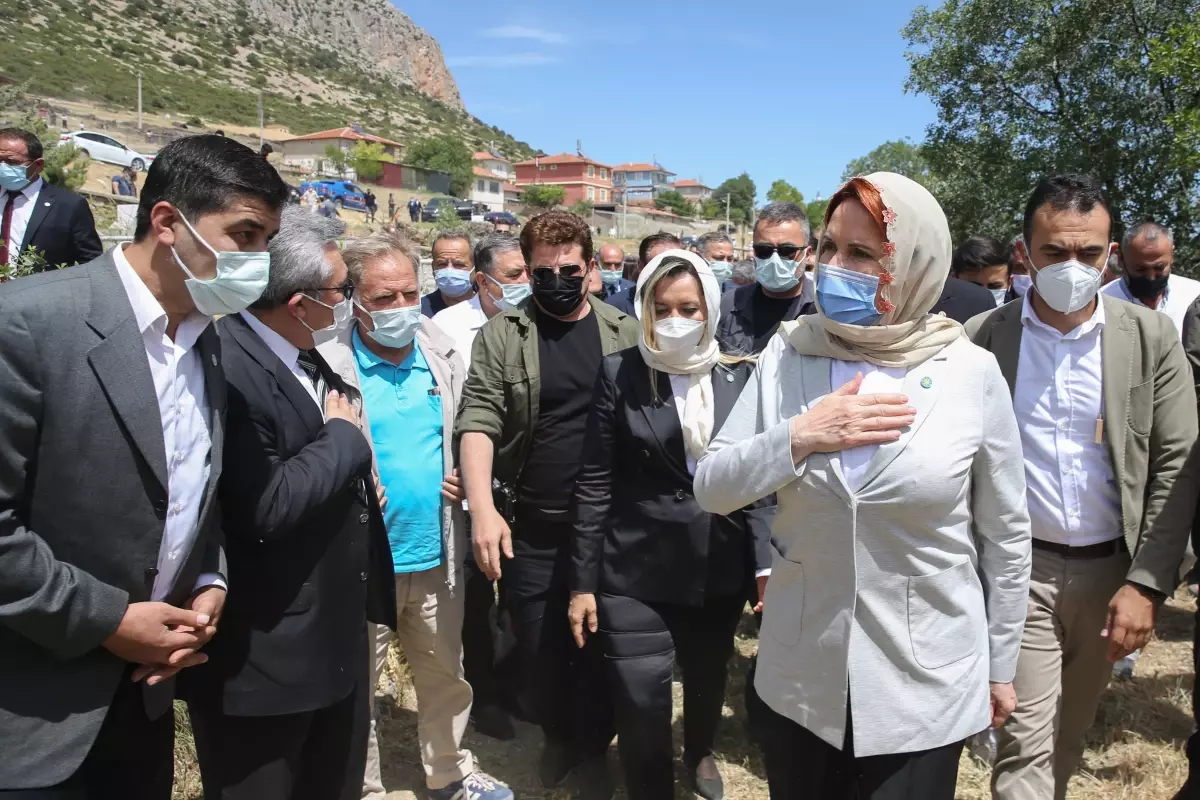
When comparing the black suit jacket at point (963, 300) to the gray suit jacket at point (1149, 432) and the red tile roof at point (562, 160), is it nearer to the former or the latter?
the gray suit jacket at point (1149, 432)

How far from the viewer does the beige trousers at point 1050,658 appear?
2775 millimetres

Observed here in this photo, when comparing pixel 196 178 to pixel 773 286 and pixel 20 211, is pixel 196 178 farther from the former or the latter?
pixel 20 211

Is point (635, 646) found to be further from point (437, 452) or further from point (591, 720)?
point (437, 452)

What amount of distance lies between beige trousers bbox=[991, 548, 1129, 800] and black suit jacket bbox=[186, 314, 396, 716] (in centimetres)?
217

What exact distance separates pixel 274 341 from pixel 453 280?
3836 millimetres

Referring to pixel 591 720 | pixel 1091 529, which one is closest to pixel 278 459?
pixel 591 720

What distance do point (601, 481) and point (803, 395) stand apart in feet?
3.66

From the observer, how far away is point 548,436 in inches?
136

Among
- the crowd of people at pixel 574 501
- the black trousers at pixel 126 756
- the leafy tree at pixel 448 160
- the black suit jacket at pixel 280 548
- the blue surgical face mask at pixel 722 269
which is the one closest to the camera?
the crowd of people at pixel 574 501

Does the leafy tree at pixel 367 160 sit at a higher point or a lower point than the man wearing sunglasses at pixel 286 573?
higher

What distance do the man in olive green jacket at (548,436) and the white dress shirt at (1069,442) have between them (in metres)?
1.62

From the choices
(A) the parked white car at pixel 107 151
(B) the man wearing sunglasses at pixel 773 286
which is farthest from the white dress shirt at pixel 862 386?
(A) the parked white car at pixel 107 151

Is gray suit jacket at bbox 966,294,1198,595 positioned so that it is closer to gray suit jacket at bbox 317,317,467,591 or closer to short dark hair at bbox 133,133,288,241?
gray suit jacket at bbox 317,317,467,591

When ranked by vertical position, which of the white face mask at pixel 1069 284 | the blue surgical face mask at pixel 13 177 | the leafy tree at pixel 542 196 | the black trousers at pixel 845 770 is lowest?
the black trousers at pixel 845 770
